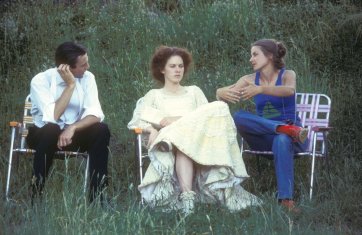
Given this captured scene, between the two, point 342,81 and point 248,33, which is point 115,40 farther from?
point 342,81

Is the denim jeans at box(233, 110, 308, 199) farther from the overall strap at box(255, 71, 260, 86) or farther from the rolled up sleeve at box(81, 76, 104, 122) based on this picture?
the rolled up sleeve at box(81, 76, 104, 122)

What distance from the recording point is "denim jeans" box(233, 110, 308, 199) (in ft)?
22.2

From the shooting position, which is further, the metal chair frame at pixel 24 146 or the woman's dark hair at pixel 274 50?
the woman's dark hair at pixel 274 50

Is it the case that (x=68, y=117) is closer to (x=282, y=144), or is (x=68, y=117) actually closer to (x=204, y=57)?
(x=282, y=144)

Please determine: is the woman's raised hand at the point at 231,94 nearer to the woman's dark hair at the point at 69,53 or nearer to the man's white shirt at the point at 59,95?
the man's white shirt at the point at 59,95

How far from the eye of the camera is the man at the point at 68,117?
6.72m

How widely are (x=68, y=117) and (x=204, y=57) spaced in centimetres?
329

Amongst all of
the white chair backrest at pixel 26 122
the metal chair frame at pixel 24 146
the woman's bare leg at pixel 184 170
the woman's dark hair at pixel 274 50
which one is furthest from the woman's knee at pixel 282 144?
the white chair backrest at pixel 26 122

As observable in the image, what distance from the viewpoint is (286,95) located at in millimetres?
7250

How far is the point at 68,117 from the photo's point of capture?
719 centimetres

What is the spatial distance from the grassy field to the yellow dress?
0.31 meters

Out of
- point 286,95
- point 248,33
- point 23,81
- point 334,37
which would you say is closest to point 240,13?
point 248,33

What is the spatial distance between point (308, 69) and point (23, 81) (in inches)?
120

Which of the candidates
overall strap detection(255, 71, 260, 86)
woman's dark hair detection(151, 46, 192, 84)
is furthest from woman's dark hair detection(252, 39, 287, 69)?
woman's dark hair detection(151, 46, 192, 84)
